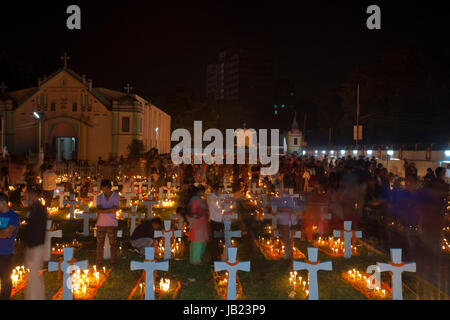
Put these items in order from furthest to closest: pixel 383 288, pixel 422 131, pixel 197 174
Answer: pixel 422 131 → pixel 197 174 → pixel 383 288

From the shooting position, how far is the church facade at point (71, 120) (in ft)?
131

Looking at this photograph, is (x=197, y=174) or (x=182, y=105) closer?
(x=197, y=174)

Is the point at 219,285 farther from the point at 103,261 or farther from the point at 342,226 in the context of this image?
the point at 342,226

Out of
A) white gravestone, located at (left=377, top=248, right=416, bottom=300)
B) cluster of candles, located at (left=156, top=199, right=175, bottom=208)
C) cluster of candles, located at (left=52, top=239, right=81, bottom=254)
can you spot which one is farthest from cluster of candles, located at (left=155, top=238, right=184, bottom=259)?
cluster of candles, located at (left=156, top=199, right=175, bottom=208)

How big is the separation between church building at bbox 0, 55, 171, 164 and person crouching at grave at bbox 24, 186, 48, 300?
3439 cm

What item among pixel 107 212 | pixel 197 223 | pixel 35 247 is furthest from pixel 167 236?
pixel 35 247

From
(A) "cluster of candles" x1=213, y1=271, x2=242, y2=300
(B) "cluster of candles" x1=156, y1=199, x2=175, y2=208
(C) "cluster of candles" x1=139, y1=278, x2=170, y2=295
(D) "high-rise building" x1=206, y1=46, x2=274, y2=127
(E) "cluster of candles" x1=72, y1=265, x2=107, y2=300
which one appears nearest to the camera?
(E) "cluster of candles" x1=72, y1=265, x2=107, y2=300

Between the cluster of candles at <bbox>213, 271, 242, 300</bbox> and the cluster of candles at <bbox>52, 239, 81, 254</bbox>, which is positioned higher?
the cluster of candles at <bbox>52, 239, 81, 254</bbox>

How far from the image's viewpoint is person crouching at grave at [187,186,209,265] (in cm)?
841

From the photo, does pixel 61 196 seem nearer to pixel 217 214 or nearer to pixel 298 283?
pixel 217 214

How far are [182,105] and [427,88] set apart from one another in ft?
125

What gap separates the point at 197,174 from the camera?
20.7 metres

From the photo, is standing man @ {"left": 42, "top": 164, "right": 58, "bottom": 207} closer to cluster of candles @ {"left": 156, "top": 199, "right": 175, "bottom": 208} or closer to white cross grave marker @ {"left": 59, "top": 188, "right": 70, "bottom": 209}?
white cross grave marker @ {"left": 59, "top": 188, "right": 70, "bottom": 209}

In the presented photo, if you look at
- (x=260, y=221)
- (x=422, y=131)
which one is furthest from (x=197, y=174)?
(x=422, y=131)
